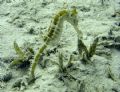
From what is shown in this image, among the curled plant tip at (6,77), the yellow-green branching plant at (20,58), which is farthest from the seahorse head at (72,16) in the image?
the curled plant tip at (6,77)

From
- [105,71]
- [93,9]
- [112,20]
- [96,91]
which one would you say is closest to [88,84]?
[96,91]

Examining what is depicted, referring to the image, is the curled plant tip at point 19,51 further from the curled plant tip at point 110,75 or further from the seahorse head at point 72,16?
the curled plant tip at point 110,75

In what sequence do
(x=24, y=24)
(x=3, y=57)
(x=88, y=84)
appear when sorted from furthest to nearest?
1. (x=24, y=24)
2. (x=3, y=57)
3. (x=88, y=84)

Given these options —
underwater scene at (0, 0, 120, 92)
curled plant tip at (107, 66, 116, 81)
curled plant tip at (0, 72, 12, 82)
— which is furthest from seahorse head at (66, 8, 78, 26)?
curled plant tip at (0, 72, 12, 82)

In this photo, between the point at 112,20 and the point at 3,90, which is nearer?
the point at 3,90

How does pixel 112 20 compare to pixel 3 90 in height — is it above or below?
above

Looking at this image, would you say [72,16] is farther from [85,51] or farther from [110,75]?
[110,75]

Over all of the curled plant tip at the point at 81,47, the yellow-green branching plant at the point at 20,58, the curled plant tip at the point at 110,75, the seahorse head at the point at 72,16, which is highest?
the seahorse head at the point at 72,16

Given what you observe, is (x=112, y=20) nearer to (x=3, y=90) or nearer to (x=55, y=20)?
(x=55, y=20)
